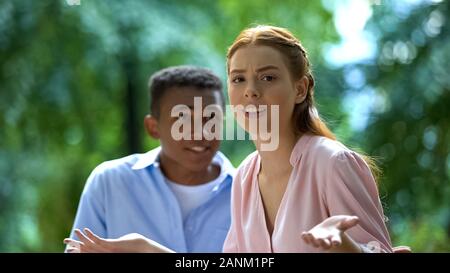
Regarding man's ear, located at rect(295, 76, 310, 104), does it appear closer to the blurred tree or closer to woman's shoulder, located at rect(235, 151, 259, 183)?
woman's shoulder, located at rect(235, 151, 259, 183)

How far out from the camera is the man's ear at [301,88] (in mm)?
1276

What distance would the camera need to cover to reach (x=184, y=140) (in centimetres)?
177

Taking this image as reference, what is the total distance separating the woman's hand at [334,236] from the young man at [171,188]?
2.41 ft

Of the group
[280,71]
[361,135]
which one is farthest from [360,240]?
[361,135]

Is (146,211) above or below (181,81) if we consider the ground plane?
below

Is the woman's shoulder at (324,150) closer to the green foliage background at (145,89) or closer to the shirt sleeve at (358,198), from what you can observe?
the shirt sleeve at (358,198)

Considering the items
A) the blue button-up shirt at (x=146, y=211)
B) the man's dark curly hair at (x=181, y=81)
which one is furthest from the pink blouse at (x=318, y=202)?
the man's dark curly hair at (x=181, y=81)

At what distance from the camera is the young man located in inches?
68.1

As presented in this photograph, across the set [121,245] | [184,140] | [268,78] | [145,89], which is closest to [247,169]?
[268,78]

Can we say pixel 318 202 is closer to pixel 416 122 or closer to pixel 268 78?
pixel 268 78

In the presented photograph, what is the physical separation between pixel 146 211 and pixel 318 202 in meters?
0.67

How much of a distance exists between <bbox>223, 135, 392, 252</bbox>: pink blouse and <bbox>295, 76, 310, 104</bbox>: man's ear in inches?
2.6

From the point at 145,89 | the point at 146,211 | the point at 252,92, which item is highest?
the point at 145,89

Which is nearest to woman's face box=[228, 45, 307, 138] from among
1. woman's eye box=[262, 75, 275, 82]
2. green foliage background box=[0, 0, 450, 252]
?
Result: woman's eye box=[262, 75, 275, 82]
